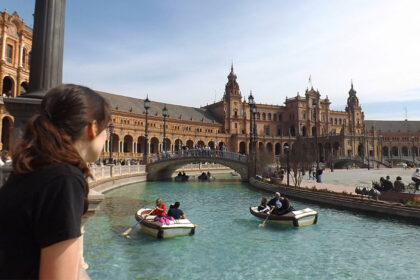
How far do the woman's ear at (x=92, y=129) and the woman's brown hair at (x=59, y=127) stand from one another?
2cm

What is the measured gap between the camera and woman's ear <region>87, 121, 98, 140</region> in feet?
5.52

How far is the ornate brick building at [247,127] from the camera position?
60.7 m

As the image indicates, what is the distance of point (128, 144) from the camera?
60906 mm

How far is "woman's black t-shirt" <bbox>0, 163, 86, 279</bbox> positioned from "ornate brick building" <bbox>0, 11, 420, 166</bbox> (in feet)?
144

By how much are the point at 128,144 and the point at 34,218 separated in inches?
2434

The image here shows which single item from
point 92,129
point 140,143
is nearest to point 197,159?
point 140,143

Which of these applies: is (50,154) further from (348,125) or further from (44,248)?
(348,125)

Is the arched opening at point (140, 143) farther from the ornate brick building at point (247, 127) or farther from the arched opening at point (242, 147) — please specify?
the arched opening at point (242, 147)

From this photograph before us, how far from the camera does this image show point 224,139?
255 feet

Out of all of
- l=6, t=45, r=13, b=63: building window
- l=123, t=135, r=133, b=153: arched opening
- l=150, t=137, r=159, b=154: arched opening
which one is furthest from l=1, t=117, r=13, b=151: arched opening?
l=150, t=137, r=159, b=154: arched opening

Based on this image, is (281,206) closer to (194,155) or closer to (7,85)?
(194,155)

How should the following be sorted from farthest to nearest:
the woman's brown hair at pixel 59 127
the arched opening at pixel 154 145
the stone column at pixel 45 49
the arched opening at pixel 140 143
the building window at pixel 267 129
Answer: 1. the building window at pixel 267 129
2. the arched opening at pixel 154 145
3. the arched opening at pixel 140 143
4. the stone column at pixel 45 49
5. the woman's brown hair at pixel 59 127

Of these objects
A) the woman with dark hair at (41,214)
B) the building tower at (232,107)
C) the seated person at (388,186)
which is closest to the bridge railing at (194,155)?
the seated person at (388,186)

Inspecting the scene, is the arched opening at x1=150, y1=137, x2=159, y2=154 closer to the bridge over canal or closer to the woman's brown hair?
the bridge over canal
